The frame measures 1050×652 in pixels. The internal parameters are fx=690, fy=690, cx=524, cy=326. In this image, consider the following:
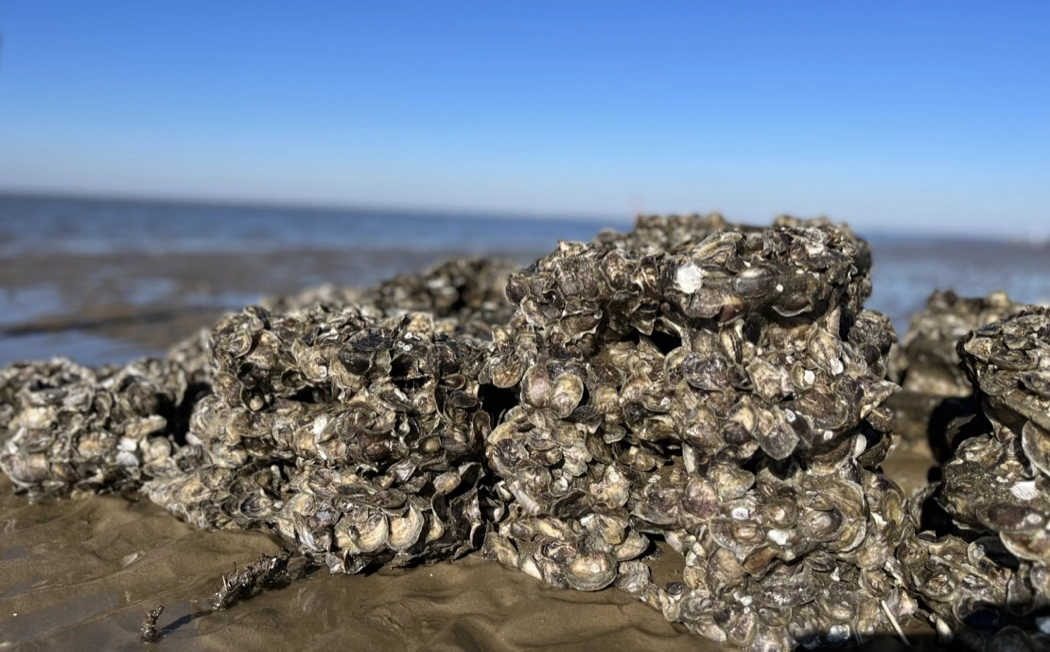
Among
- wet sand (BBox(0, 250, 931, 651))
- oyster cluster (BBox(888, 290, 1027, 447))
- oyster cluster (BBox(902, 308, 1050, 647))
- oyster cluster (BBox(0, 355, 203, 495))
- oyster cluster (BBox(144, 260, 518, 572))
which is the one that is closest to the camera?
oyster cluster (BBox(902, 308, 1050, 647))

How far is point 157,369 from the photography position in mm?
5348

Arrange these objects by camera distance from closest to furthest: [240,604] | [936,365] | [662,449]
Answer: [240,604] < [662,449] < [936,365]

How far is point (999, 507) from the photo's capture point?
112 inches

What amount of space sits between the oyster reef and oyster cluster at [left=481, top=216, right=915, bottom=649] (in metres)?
0.01

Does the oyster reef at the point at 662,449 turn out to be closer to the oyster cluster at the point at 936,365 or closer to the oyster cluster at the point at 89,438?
the oyster cluster at the point at 89,438

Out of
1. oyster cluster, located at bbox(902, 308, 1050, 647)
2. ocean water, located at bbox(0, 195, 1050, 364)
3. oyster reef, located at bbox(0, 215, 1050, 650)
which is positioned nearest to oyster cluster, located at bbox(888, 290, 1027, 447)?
oyster reef, located at bbox(0, 215, 1050, 650)

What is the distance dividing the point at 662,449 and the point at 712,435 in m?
0.59

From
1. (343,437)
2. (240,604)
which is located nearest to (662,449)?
(343,437)

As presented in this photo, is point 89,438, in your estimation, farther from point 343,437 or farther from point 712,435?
point 712,435

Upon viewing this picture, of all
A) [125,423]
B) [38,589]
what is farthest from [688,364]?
[125,423]

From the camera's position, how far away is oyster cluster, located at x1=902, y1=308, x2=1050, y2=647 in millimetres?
2768

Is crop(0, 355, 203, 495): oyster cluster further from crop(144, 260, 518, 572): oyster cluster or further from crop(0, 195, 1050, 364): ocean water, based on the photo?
crop(0, 195, 1050, 364): ocean water

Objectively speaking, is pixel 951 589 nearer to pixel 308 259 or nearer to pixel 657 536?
pixel 657 536

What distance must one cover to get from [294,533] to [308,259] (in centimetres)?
2302
